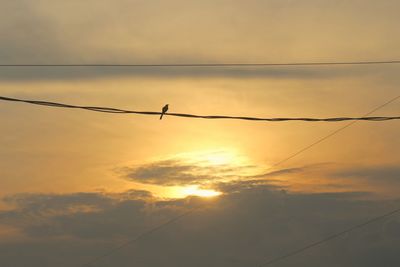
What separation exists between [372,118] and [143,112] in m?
7.01

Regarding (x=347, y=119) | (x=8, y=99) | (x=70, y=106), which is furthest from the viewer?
(x=347, y=119)

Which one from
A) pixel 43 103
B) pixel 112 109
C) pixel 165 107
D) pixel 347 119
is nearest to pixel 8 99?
pixel 43 103

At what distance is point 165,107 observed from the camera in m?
17.5

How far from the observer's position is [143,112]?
17344 millimetres

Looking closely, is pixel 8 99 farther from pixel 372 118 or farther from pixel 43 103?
pixel 372 118

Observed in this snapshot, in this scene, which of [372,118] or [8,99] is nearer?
[8,99]

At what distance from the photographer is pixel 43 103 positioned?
53.5 ft

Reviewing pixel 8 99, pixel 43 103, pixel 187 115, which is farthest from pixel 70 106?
pixel 187 115

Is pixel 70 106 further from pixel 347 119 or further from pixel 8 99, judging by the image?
pixel 347 119

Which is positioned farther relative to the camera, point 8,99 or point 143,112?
point 143,112

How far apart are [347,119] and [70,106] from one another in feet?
26.9

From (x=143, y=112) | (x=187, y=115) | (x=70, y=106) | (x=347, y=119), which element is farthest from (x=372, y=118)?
(x=70, y=106)

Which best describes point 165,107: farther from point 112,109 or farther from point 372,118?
point 372,118

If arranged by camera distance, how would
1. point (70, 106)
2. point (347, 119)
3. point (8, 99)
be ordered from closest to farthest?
point (8, 99)
point (70, 106)
point (347, 119)
